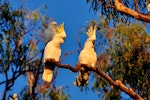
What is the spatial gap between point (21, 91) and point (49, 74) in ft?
17.9

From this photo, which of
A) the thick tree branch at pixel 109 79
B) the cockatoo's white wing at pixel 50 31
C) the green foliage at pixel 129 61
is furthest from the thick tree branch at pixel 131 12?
the green foliage at pixel 129 61

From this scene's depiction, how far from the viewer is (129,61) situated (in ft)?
29.8

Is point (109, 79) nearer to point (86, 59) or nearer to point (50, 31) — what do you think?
point (86, 59)

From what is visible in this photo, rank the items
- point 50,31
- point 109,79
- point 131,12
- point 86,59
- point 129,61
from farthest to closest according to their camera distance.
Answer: point 129,61 → point 50,31 → point 131,12 → point 86,59 → point 109,79

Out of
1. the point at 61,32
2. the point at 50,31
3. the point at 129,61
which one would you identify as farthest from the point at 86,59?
the point at 129,61

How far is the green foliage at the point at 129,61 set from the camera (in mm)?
9039

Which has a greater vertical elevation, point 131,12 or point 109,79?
point 131,12

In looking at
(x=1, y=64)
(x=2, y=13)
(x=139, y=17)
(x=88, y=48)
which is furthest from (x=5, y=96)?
(x=139, y=17)

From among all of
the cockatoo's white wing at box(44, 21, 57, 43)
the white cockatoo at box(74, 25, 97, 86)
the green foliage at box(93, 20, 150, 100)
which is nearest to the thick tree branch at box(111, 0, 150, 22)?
Result: the white cockatoo at box(74, 25, 97, 86)

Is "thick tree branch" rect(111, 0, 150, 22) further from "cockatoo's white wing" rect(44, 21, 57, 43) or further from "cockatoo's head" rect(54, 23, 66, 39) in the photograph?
"cockatoo's white wing" rect(44, 21, 57, 43)

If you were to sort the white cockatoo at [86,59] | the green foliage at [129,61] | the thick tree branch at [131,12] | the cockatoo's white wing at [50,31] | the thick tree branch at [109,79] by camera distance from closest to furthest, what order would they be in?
1. the thick tree branch at [109,79]
2. the white cockatoo at [86,59]
3. the thick tree branch at [131,12]
4. the cockatoo's white wing at [50,31]
5. the green foliage at [129,61]

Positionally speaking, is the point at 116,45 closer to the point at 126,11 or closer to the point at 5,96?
the point at 5,96

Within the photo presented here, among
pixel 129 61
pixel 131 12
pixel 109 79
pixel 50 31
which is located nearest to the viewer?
pixel 109 79

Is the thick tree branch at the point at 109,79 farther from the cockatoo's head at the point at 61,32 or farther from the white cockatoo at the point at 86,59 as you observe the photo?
the cockatoo's head at the point at 61,32
